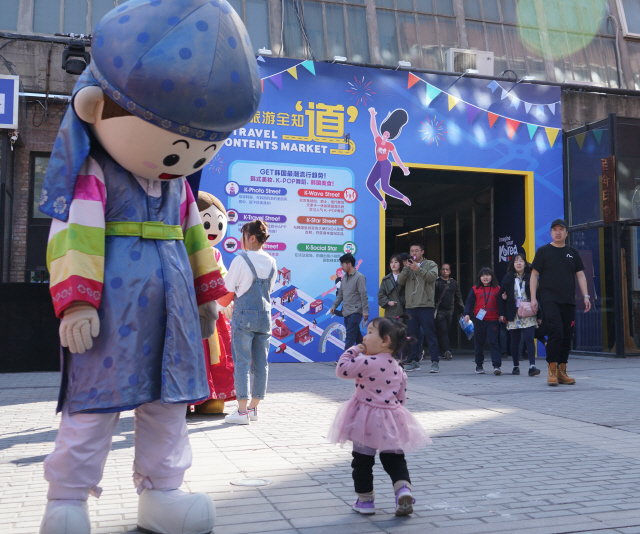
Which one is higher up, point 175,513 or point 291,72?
point 291,72

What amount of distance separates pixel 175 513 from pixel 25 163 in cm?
1150

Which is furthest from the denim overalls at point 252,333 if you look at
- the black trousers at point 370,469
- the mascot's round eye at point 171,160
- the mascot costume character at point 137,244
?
the mascot's round eye at point 171,160

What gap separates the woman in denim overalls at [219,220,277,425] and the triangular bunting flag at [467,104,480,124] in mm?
9091

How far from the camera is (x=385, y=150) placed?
43.7 feet

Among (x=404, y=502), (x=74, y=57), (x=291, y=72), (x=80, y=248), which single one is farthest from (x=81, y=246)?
(x=291, y=72)

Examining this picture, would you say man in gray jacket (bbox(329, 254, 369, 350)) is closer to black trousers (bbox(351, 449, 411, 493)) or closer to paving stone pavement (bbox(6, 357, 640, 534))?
paving stone pavement (bbox(6, 357, 640, 534))

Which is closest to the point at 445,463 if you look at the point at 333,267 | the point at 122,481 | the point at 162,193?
the point at 122,481

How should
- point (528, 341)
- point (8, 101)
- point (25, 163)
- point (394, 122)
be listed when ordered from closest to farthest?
point (528, 341)
point (8, 101)
point (25, 163)
point (394, 122)

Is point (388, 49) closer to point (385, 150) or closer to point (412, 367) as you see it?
point (385, 150)

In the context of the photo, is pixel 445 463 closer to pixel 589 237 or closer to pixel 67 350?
pixel 67 350

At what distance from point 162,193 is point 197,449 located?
84.9 inches

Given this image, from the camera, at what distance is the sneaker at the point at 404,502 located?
9.87ft

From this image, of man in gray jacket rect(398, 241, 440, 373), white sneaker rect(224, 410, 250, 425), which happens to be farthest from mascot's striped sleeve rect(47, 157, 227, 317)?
man in gray jacket rect(398, 241, 440, 373)

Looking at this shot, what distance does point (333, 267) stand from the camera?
12781mm
